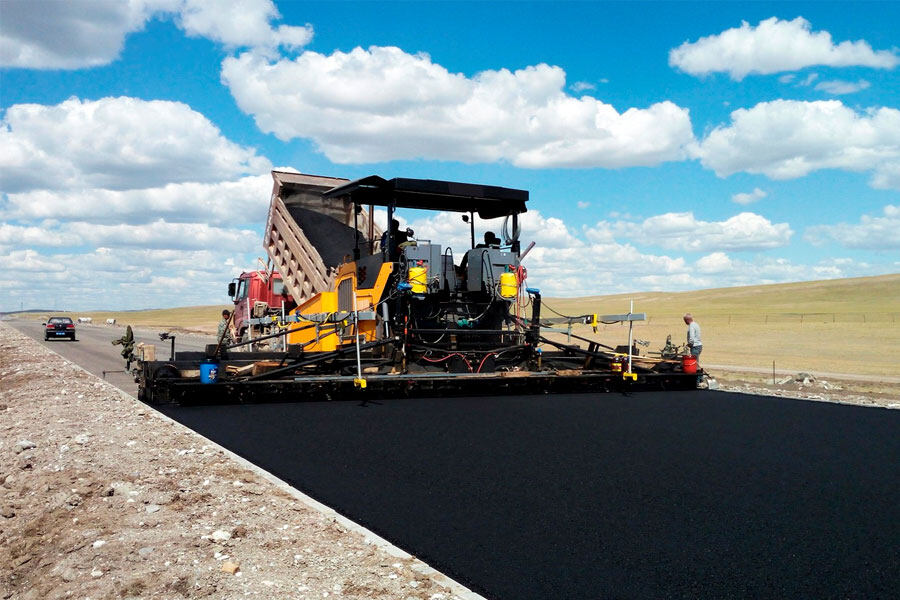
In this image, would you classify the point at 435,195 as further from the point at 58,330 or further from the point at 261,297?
the point at 58,330

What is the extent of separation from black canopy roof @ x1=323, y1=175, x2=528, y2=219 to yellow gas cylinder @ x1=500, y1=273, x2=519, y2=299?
1.25 m

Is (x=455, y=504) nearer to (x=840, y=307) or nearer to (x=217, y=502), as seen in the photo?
(x=217, y=502)

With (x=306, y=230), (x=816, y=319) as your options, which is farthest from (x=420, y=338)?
(x=816, y=319)

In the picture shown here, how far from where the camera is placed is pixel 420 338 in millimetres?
9156

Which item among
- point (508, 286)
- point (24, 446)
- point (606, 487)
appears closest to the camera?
point (606, 487)

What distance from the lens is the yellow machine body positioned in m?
9.46

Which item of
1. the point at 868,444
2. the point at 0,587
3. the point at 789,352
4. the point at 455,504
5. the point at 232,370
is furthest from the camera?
the point at 789,352

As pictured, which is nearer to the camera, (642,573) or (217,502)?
(642,573)

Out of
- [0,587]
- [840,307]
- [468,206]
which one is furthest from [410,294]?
[840,307]

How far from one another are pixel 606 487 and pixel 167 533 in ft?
9.02

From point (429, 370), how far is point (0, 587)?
5687mm

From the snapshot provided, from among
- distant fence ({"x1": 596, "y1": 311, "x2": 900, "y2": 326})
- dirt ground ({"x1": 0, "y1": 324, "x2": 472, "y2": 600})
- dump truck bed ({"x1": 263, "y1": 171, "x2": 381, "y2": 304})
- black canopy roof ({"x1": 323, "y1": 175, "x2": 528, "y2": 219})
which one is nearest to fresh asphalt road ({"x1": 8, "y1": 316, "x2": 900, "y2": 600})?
dirt ground ({"x1": 0, "y1": 324, "x2": 472, "y2": 600})

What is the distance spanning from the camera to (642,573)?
3.49 meters

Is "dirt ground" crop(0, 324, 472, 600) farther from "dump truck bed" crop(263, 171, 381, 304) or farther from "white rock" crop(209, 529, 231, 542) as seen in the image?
"dump truck bed" crop(263, 171, 381, 304)
